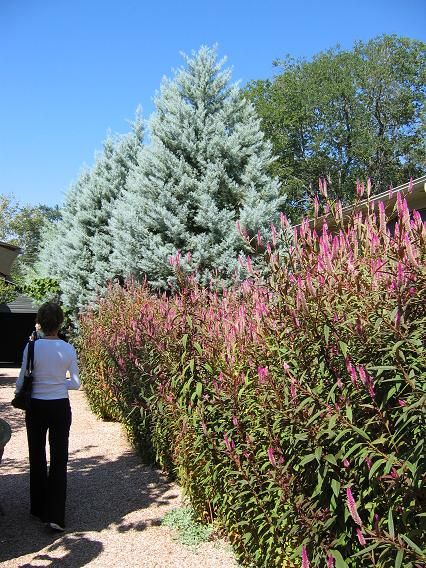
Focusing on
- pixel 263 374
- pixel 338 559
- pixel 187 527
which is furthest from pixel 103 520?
pixel 338 559

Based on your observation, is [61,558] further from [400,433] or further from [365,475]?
[400,433]

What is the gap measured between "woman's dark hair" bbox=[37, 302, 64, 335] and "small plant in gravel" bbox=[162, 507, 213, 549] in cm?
186

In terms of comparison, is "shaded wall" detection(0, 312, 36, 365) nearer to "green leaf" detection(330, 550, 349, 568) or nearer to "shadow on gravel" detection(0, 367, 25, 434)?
"shadow on gravel" detection(0, 367, 25, 434)

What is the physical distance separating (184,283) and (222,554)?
1978 mm

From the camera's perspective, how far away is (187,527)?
4.38 metres

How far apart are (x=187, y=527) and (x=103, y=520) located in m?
0.86

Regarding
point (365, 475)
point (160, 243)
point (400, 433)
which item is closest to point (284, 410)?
point (365, 475)

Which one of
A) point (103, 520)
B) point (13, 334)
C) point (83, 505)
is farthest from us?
point (13, 334)

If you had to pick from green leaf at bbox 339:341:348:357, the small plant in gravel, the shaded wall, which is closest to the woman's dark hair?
the small plant in gravel

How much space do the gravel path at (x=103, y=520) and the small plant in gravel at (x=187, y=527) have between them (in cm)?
6

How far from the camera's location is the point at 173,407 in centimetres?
481

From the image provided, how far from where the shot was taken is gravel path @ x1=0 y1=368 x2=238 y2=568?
3.97 meters

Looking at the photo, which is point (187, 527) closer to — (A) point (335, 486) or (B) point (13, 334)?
(A) point (335, 486)

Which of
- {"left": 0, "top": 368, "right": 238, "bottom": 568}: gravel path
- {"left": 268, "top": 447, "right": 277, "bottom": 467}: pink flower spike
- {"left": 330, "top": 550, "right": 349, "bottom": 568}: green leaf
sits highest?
{"left": 268, "top": 447, "right": 277, "bottom": 467}: pink flower spike
